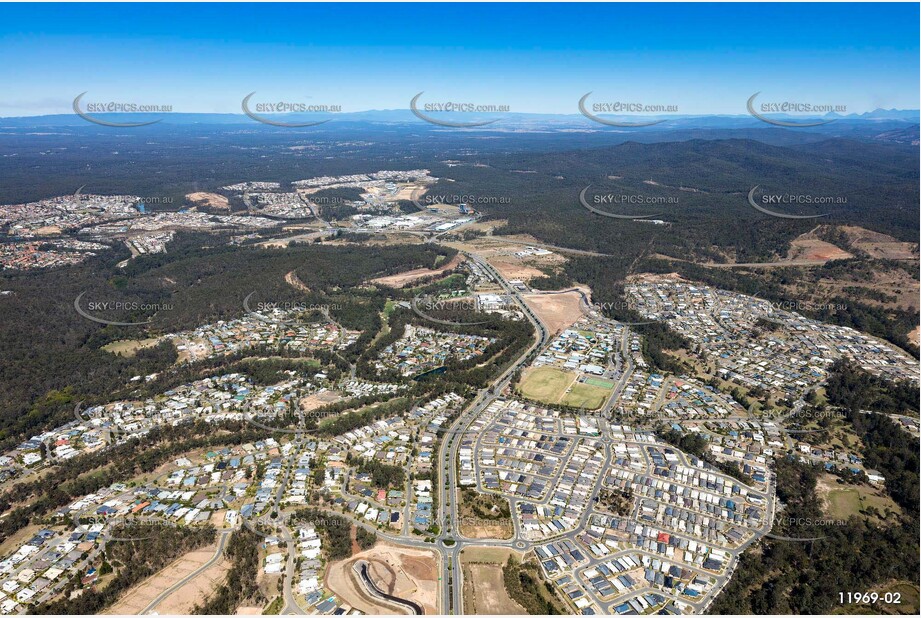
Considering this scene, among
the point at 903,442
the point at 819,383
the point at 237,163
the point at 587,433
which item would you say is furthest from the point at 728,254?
the point at 237,163

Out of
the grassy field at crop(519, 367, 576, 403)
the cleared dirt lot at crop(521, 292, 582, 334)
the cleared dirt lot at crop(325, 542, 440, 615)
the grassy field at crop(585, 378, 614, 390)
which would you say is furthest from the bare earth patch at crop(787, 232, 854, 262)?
the cleared dirt lot at crop(325, 542, 440, 615)

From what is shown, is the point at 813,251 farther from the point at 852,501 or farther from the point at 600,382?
the point at 852,501

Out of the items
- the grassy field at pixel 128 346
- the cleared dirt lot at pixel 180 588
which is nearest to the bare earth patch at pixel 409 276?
the grassy field at pixel 128 346

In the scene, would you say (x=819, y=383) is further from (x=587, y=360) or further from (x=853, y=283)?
(x=853, y=283)

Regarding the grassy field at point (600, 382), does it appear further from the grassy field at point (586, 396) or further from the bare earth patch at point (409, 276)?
the bare earth patch at point (409, 276)

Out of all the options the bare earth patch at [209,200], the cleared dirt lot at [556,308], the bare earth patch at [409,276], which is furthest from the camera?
the bare earth patch at [209,200]

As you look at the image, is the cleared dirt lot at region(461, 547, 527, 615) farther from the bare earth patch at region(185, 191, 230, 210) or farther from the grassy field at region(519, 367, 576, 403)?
the bare earth patch at region(185, 191, 230, 210)

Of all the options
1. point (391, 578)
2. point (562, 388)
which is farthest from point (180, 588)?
point (562, 388)
